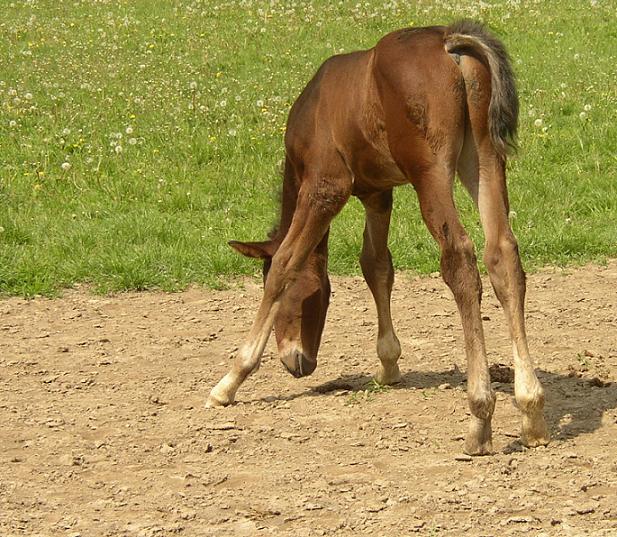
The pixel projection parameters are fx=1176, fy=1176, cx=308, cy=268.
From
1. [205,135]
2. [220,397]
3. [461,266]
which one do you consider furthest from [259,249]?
[205,135]

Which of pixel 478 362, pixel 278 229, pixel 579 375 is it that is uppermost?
pixel 278 229

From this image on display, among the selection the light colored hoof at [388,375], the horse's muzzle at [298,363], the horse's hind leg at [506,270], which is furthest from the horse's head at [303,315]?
the horse's hind leg at [506,270]

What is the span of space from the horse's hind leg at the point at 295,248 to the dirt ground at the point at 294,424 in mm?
198

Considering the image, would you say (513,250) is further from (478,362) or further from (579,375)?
(579,375)

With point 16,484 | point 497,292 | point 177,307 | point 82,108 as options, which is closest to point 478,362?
Answer: point 497,292

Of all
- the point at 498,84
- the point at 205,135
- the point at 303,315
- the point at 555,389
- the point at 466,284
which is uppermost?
the point at 498,84

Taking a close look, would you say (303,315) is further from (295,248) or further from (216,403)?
A: (216,403)

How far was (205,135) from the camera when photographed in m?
11.5

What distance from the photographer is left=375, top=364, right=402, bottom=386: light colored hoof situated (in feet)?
21.3

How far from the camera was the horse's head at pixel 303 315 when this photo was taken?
21.0 feet

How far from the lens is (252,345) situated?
20.2ft

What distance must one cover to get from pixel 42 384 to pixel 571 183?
534 cm

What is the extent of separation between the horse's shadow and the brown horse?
24 centimetres

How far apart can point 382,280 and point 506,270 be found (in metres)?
1.29
